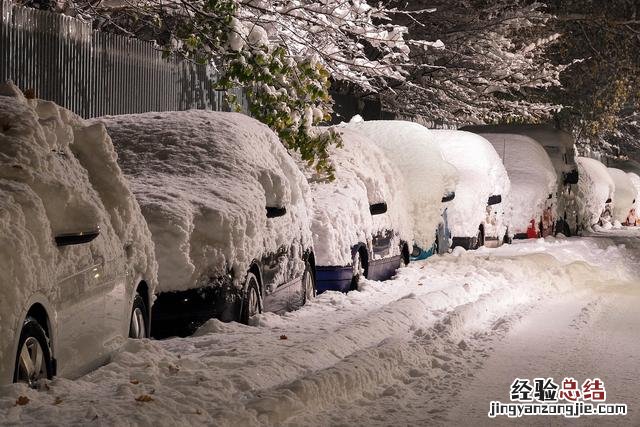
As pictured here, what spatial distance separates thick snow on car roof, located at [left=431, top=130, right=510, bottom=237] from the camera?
20.8 meters

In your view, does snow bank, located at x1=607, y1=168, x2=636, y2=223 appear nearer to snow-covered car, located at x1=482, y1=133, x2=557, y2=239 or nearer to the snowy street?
snow-covered car, located at x1=482, y1=133, x2=557, y2=239

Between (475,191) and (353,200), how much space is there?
709cm

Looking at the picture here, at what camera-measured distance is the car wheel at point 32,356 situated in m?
6.30

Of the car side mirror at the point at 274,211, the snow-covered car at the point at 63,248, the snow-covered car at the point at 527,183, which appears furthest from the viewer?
the snow-covered car at the point at 527,183

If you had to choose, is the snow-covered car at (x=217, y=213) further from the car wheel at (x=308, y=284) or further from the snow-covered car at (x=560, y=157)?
the snow-covered car at (x=560, y=157)

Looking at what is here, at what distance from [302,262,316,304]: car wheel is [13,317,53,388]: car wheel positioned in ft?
19.0

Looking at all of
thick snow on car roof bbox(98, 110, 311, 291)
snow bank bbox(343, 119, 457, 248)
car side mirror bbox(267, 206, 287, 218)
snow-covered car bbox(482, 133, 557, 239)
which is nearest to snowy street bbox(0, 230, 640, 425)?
thick snow on car roof bbox(98, 110, 311, 291)

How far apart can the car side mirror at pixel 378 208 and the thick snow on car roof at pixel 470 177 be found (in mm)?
4948

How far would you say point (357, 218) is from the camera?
556 inches

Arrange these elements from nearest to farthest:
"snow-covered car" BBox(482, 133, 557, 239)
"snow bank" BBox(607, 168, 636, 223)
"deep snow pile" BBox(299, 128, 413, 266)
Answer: "deep snow pile" BBox(299, 128, 413, 266) → "snow-covered car" BBox(482, 133, 557, 239) → "snow bank" BBox(607, 168, 636, 223)

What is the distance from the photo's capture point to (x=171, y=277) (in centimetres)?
945

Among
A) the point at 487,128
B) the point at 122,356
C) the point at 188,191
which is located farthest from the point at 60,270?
the point at 487,128

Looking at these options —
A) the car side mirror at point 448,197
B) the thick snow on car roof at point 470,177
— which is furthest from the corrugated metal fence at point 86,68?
the thick snow on car roof at point 470,177

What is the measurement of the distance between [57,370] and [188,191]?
3441mm
